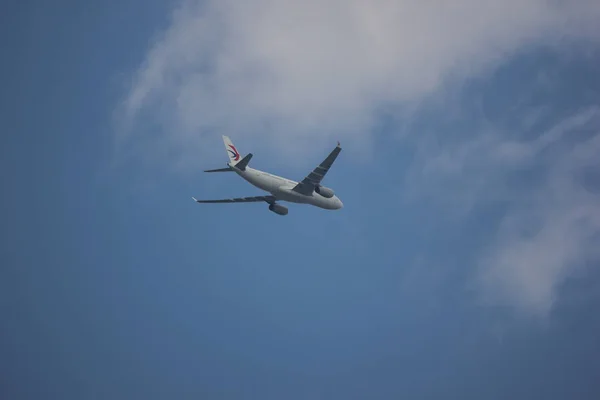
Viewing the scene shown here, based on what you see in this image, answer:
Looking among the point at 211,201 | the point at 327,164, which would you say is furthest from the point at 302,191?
the point at 211,201

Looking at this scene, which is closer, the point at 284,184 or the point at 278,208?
the point at 284,184

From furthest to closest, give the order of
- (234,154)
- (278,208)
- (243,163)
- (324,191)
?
(278,208), (234,154), (324,191), (243,163)

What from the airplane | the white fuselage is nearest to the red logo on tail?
the airplane

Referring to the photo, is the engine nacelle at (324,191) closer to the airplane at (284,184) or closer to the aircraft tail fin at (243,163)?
the airplane at (284,184)

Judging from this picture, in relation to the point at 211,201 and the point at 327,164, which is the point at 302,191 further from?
the point at 211,201

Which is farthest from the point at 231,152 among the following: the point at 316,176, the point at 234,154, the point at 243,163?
the point at 316,176

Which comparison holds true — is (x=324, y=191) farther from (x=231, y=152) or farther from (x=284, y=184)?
(x=231, y=152)

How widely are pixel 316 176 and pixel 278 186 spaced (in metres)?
4.98

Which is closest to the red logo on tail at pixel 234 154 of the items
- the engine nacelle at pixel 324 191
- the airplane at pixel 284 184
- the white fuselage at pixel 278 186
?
the airplane at pixel 284 184

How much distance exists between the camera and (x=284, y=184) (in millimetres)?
77000

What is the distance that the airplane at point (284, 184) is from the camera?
73.3 metres

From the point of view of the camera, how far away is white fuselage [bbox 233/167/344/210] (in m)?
75.4

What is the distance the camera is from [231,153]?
258ft

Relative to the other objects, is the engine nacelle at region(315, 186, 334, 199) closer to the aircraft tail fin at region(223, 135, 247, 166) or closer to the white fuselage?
the white fuselage
